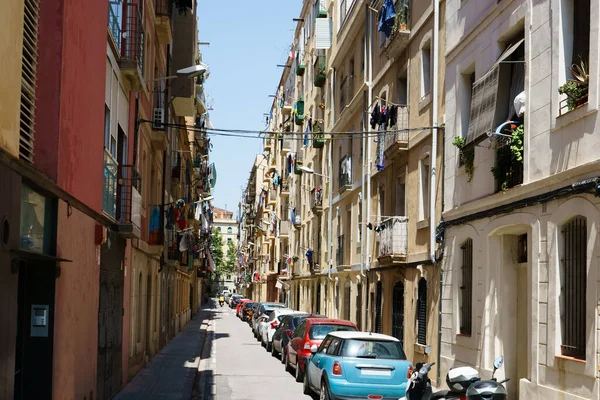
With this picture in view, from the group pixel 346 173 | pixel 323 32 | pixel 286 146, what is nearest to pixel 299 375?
pixel 346 173

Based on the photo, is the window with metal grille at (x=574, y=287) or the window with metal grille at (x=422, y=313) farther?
the window with metal grille at (x=422, y=313)

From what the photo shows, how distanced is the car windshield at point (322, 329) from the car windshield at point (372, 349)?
202 inches

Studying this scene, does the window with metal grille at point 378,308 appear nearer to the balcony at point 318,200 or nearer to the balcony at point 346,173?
the balcony at point 346,173

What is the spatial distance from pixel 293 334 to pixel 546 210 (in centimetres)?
1136

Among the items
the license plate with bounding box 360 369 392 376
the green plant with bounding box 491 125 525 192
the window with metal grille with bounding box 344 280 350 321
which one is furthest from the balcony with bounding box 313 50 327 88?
the license plate with bounding box 360 369 392 376

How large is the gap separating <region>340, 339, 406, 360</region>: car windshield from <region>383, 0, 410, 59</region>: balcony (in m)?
10.3

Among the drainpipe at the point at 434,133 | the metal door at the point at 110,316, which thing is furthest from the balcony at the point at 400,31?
the metal door at the point at 110,316

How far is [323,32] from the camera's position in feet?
127

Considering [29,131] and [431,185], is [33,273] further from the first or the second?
[431,185]

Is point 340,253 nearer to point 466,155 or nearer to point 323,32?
point 323,32

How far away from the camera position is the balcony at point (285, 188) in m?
59.6

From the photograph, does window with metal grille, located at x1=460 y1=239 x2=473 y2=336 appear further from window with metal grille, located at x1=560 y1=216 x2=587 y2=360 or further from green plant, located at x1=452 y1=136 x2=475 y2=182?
window with metal grille, located at x1=560 y1=216 x2=587 y2=360

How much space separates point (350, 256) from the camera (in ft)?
101

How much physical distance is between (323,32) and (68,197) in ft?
96.3
